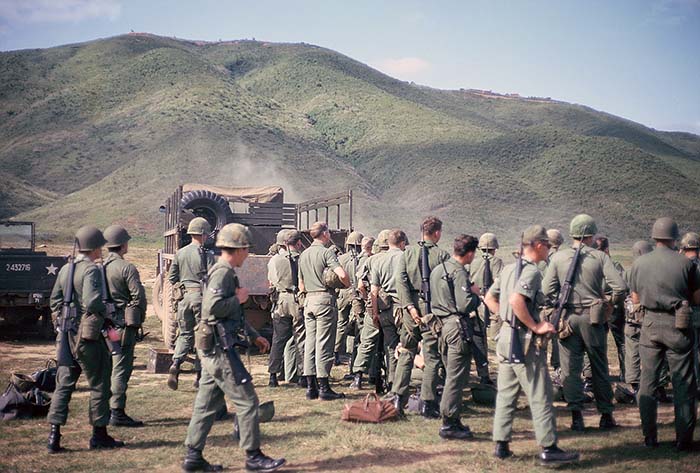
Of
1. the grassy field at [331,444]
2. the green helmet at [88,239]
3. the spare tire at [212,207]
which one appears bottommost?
the grassy field at [331,444]

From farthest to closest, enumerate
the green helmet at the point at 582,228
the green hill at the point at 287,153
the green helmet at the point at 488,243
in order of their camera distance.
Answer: the green hill at the point at 287,153 → the green helmet at the point at 488,243 → the green helmet at the point at 582,228

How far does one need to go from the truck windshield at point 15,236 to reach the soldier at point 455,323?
11569 mm

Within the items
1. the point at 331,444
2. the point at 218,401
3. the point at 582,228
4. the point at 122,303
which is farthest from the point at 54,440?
the point at 582,228

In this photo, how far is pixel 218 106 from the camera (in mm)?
69438

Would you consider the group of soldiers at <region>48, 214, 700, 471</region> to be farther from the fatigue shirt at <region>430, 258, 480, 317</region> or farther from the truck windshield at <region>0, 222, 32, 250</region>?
the truck windshield at <region>0, 222, 32, 250</region>

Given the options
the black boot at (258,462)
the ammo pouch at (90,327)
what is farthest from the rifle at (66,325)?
the black boot at (258,462)

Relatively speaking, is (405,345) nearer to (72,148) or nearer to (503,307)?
(503,307)

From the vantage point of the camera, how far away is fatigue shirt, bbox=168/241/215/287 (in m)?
8.78

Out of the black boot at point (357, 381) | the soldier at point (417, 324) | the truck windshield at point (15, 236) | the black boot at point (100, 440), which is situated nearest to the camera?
the black boot at point (100, 440)

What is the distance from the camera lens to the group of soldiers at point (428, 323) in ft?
19.1

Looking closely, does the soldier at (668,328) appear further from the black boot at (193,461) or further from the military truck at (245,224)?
the military truck at (245,224)

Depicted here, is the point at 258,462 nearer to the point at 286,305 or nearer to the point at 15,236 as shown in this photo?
the point at 286,305

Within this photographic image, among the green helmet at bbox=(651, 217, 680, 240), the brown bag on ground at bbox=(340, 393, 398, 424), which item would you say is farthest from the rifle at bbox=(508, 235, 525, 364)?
the brown bag on ground at bbox=(340, 393, 398, 424)

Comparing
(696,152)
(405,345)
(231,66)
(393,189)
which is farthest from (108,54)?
(405,345)
